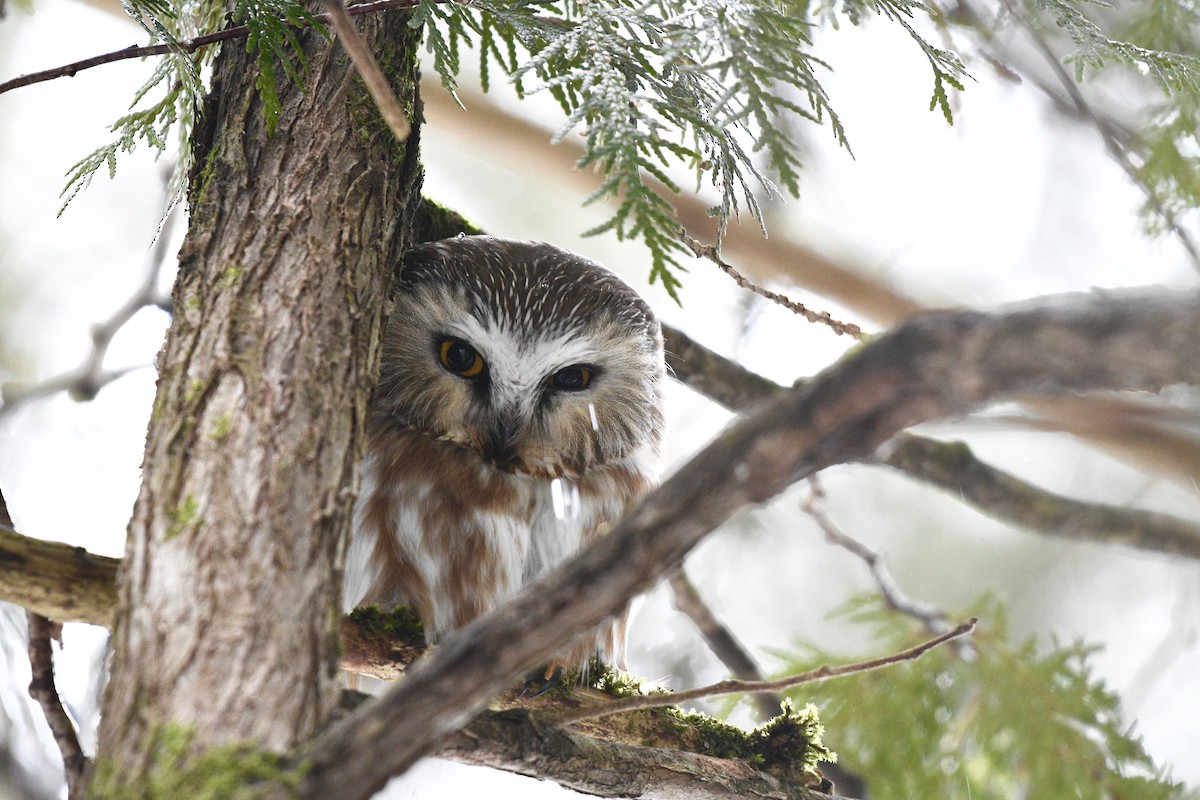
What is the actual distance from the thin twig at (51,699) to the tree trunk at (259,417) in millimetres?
224

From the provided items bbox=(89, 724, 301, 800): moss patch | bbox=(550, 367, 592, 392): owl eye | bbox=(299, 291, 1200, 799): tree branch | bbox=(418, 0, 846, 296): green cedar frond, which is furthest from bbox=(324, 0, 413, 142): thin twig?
bbox=(550, 367, 592, 392): owl eye

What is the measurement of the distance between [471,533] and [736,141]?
102cm

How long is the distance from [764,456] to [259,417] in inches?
31.3

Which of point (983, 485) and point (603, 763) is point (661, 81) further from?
point (983, 485)

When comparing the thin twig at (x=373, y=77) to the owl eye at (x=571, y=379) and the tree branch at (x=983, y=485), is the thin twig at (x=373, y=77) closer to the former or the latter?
the owl eye at (x=571, y=379)

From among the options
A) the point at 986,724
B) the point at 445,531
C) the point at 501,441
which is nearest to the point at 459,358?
the point at 501,441

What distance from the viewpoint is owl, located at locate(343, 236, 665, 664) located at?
7.41 feet

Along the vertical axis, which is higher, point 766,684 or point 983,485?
point 983,485

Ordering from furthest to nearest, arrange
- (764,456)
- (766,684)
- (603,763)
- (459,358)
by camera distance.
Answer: (459,358)
(603,763)
(766,684)
(764,456)

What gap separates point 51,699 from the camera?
157 cm

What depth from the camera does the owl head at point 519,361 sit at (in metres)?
2.45

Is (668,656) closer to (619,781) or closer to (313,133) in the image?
(619,781)

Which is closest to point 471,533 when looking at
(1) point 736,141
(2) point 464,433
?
(2) point 464,433

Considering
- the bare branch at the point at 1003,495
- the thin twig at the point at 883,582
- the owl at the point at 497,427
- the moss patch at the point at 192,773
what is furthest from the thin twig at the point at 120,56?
the bare branch at the point at 1003,495
